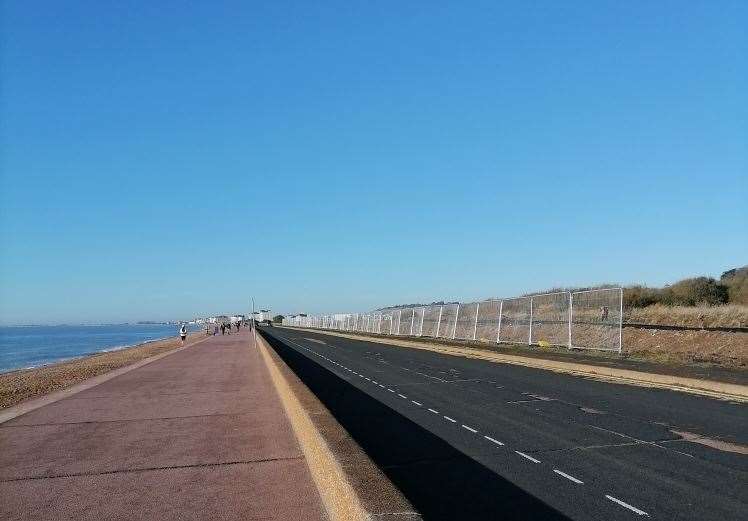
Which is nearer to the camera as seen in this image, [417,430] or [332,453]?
[332,453]

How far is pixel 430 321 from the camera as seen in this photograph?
169 feet

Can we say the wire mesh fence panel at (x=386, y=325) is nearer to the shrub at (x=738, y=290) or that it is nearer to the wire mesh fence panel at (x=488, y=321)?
the wire mesh fence panel at (x=488, y=321)

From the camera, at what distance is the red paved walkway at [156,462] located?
6487 millimetres

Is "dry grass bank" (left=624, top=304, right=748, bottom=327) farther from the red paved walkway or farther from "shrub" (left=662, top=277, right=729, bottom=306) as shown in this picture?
the red paved walkway

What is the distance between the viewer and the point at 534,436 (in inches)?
397

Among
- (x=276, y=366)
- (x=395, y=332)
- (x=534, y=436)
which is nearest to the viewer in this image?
(x=534, y=436)

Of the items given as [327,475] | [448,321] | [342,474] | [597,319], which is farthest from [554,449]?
[448,321]

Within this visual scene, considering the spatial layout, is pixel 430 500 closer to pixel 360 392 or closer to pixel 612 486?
pixel 612 486

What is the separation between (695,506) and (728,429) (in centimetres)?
476

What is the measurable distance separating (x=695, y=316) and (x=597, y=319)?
712 inches

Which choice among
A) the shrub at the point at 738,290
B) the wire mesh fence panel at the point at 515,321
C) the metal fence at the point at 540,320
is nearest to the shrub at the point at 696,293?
the shrub at the point at 738,290

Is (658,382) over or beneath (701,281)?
beneath

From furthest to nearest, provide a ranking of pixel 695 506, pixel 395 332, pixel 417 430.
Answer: pixel 395 332
pixel 417 430
pixel 695 506

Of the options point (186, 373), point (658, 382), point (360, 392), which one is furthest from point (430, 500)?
point (186, 373)
